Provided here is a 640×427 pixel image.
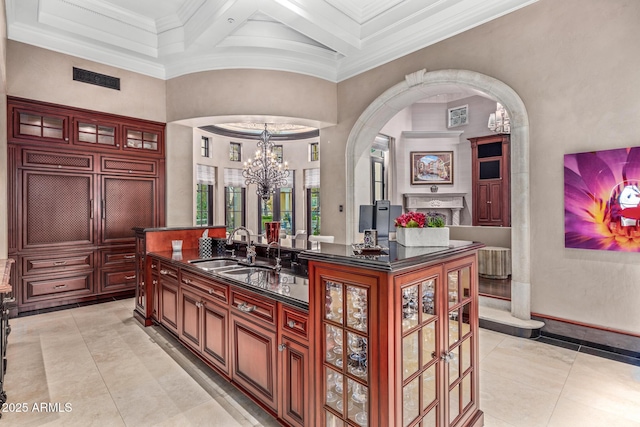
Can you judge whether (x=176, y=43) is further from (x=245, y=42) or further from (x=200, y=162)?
(x=200, y=162)

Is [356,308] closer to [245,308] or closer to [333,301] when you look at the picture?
[333,301]

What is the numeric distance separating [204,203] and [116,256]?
3.44 metres

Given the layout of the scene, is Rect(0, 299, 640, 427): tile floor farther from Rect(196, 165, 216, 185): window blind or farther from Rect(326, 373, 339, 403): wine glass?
Rect(196, 165, 216, 185): window blind

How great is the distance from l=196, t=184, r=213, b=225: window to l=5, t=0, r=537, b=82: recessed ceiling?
341 cm

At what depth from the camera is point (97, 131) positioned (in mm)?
5031

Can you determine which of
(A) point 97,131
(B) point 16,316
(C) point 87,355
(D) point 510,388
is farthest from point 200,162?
(D) point 510,388

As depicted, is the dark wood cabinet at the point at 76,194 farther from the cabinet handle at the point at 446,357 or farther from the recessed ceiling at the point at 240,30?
the cabinet handle at the point at 446,357

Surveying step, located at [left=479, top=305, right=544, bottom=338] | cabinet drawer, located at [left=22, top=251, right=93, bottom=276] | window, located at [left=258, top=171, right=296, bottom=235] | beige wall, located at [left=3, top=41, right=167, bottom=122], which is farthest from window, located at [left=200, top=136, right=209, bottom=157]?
step, located at [left=479, top=305, right=544, bottom=338]

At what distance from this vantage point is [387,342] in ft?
4.65

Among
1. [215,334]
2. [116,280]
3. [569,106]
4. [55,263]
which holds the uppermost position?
[569,106]

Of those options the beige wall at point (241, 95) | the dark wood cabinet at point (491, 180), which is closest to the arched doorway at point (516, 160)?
the beige wall at point (241, 95)

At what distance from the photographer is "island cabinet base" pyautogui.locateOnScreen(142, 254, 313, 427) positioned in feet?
6.12

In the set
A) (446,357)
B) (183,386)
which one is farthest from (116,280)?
(446,357)

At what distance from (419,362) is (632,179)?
2.98 metres
